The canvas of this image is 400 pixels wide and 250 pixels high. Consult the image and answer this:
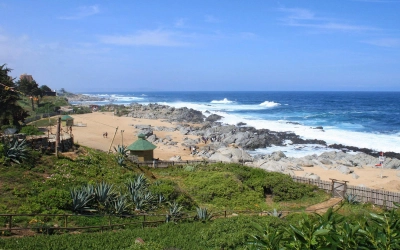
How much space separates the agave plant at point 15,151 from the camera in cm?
1427

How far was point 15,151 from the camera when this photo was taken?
14.4 m

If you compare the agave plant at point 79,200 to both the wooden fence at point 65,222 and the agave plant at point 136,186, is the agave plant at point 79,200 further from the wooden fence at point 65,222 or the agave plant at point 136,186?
the agave plant at point 136,186

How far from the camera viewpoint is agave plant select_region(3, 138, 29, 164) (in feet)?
46.8

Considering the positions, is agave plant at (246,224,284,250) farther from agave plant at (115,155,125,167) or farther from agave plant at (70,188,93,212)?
agave plant at (115,155,125,167)

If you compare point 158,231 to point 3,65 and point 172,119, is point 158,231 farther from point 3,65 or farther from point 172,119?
point 172,119

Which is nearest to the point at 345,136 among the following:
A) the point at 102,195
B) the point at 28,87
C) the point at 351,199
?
the point at 351,199

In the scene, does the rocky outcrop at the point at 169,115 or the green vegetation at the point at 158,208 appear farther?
the rocky outcrop at the point at 169,115

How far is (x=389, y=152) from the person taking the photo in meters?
39.7

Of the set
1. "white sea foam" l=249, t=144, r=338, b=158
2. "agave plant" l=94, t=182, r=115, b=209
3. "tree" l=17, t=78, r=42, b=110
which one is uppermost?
"tree" l=17, t=78, r=42, b=110

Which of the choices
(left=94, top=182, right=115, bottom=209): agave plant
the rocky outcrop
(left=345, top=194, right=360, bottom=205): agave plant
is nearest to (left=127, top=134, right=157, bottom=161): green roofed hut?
(left=94, top=182, right=115, bottom=209): agave plant

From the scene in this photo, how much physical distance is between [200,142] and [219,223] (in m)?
34.9

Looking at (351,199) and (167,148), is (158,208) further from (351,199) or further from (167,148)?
(167,148)

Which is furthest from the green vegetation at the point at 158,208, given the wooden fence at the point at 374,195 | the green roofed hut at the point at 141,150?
the green roofed hut at the point at 141,150

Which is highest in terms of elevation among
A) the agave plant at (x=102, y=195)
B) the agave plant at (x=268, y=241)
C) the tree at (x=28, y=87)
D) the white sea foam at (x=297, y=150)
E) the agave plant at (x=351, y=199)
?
the tree at (x=28, y=87)
